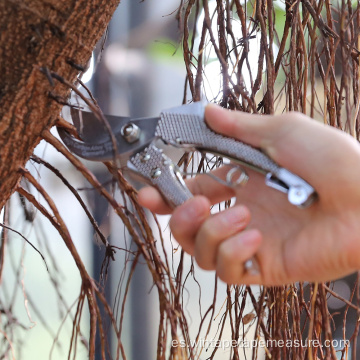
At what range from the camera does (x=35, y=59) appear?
0.49 m

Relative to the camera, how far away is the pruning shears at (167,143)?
0.52 m

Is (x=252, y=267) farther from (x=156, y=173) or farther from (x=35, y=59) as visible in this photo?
(x=35, y=59)

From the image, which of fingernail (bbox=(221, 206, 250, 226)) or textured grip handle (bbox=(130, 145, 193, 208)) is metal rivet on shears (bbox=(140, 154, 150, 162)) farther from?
fingernail (bbox=(221, 206, 250, 226))

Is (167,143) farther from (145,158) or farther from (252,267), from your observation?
(252,267)

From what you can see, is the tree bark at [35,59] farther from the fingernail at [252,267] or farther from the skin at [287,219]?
the fingernail at [252,267]

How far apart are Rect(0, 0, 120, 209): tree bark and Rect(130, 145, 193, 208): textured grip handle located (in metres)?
0.10

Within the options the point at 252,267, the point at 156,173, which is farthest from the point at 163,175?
the point at 252,267

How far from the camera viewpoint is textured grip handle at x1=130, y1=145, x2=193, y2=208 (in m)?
0.53

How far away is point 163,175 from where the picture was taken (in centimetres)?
53

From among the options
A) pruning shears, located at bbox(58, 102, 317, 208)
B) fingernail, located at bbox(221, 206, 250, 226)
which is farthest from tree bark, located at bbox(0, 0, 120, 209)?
fingernail, located at bbox(221, 206, 250, 226)

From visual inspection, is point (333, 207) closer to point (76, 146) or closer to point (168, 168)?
point (168, 168)

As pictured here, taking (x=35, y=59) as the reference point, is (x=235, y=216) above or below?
below

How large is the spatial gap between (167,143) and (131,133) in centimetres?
4

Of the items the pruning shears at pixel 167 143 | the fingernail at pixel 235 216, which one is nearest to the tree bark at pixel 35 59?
the pruning shears at pixel 167 143
